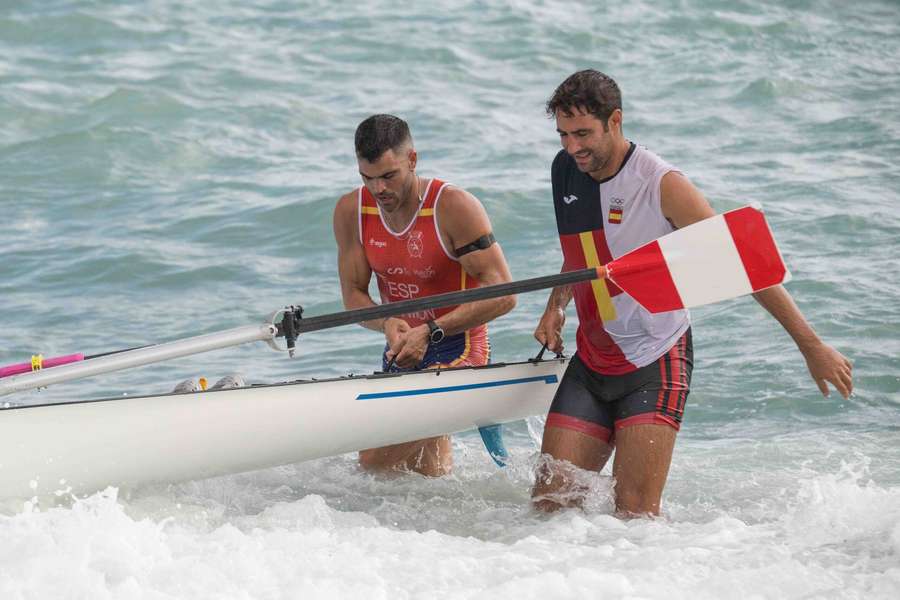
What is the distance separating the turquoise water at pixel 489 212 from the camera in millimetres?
4203

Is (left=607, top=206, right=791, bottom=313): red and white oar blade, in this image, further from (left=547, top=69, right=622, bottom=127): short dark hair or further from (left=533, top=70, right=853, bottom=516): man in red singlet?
(left=547, top=69, right=622, bottom=127): short dark hair

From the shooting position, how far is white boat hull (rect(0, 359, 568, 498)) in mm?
4250

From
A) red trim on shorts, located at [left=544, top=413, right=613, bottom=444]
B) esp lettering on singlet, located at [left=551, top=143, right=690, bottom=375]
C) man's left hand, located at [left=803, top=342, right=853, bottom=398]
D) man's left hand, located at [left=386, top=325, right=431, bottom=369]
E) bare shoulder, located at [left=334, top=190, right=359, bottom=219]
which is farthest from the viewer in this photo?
bare shoulder, located at [left=334, top=190, right=359, bottom=219]

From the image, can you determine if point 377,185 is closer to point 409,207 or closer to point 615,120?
point 409,207

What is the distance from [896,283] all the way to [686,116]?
16.6 feet

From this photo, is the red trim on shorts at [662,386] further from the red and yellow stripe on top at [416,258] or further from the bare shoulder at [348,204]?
the bare shoulder at [348,204]

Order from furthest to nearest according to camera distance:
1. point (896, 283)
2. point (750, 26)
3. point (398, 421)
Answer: point (750, 26) → point (896, 283) → point (398, 421)

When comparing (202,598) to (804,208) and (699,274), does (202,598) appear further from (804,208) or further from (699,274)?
(804,208)

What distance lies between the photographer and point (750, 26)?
15500 mm

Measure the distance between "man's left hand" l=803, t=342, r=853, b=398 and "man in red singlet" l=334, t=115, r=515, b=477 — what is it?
4.23 ft

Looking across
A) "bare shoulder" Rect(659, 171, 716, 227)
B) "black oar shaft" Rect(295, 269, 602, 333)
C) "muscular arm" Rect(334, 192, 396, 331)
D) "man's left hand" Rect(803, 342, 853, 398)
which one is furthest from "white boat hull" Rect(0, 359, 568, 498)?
"man's left hand" Rect(803, 342, 853, 398)

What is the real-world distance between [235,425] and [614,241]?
4.97ft

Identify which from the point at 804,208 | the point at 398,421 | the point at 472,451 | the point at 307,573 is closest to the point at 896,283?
the point at 804,208

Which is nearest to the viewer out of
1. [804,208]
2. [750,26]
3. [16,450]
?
[16,450]
